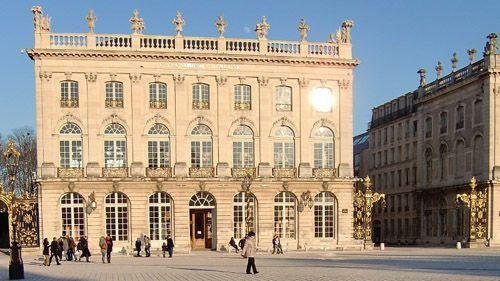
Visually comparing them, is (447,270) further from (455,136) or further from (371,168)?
(371,168)

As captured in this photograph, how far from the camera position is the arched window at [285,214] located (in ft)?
161

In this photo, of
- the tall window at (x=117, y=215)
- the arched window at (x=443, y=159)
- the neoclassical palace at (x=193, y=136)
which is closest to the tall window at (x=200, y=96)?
the neoclassical palace at (x=193, y=136)

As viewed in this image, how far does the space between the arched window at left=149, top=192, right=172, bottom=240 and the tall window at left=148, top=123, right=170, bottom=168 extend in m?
2.24

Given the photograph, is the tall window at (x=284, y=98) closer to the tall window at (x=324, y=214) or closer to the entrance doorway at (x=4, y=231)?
the tall window at (x=324, y=214)

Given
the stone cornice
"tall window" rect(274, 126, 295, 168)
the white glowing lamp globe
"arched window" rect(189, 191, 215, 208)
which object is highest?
the stone cornice

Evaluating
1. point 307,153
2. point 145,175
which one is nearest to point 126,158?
point 145,175

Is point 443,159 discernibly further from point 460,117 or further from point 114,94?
point 114,94

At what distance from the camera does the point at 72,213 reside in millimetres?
46906

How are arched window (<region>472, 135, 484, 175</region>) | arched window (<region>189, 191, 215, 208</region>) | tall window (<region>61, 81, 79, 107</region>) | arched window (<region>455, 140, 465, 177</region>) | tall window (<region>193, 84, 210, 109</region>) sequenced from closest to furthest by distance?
1. tall window (<region>61, 81, 79, 107</region>)
2. arched window (<region>189, 191, 215, 208</region>)
3. tall window (<region>193, 84, 210, 109</region>)
4. arched window (<region>472, 135, 484, 175</region>)
5. arched window (<region>455, 140, 465, 177</region>)

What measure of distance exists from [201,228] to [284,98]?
37.5 feet

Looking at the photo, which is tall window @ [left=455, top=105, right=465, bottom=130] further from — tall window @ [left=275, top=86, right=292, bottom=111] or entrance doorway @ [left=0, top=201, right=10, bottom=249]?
entrance doorway @ [left=0, top=201, right=10, bottom=249]

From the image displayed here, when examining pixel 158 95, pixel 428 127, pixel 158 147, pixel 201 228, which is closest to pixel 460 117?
pixel 428 127

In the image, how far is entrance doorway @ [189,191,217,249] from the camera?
4850 centimetres

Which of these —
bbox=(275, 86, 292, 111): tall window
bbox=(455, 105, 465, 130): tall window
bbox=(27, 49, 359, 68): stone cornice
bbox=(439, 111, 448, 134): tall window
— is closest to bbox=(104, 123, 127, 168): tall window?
bbox=(27, 49, 359, 68): stone cornice
